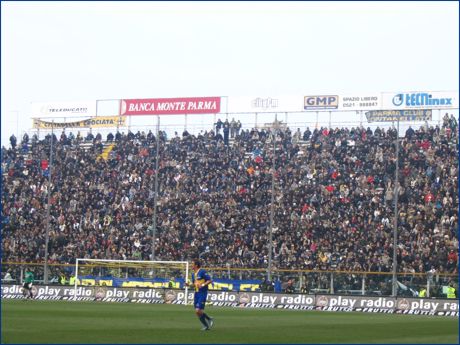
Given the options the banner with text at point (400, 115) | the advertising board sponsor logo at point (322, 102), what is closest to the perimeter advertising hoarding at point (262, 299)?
the banner with text at point (400, 115)

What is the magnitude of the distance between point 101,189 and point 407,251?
2469 cm

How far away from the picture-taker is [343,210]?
201 feet

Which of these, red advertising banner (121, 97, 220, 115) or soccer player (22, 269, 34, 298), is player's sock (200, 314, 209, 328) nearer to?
soccer player (22, 269, 34, 298)

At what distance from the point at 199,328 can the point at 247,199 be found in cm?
3663

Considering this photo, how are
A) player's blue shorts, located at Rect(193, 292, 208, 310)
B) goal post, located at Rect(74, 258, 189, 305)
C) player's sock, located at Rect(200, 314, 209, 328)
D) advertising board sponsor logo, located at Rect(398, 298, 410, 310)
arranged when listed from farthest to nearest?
goal post, located at Rect(74, 258, 189, 305), advertising board sponsor logo, located at Rect(398, 298, 410, 310), player's blue shorts, located at Rect(193, 292, 208, 310), player's sock, located at Rect(200, 314, 209, 328)

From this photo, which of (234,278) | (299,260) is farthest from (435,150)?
(234,278)

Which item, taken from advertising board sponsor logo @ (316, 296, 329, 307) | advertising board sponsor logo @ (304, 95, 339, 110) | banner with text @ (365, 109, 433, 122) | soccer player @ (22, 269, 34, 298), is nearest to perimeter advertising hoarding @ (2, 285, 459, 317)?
advertising board sponsor logo @ (316, 296, 329, 307)

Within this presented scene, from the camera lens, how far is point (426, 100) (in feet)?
237

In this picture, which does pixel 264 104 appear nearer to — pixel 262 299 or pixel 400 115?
pixel 400 115

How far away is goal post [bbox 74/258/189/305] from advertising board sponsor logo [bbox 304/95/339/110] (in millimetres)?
24976

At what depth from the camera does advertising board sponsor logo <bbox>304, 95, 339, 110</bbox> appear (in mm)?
76125

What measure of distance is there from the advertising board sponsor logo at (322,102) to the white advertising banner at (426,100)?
470 cm

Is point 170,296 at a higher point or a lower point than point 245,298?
lower

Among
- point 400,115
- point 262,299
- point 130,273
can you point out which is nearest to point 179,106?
point 400,115
